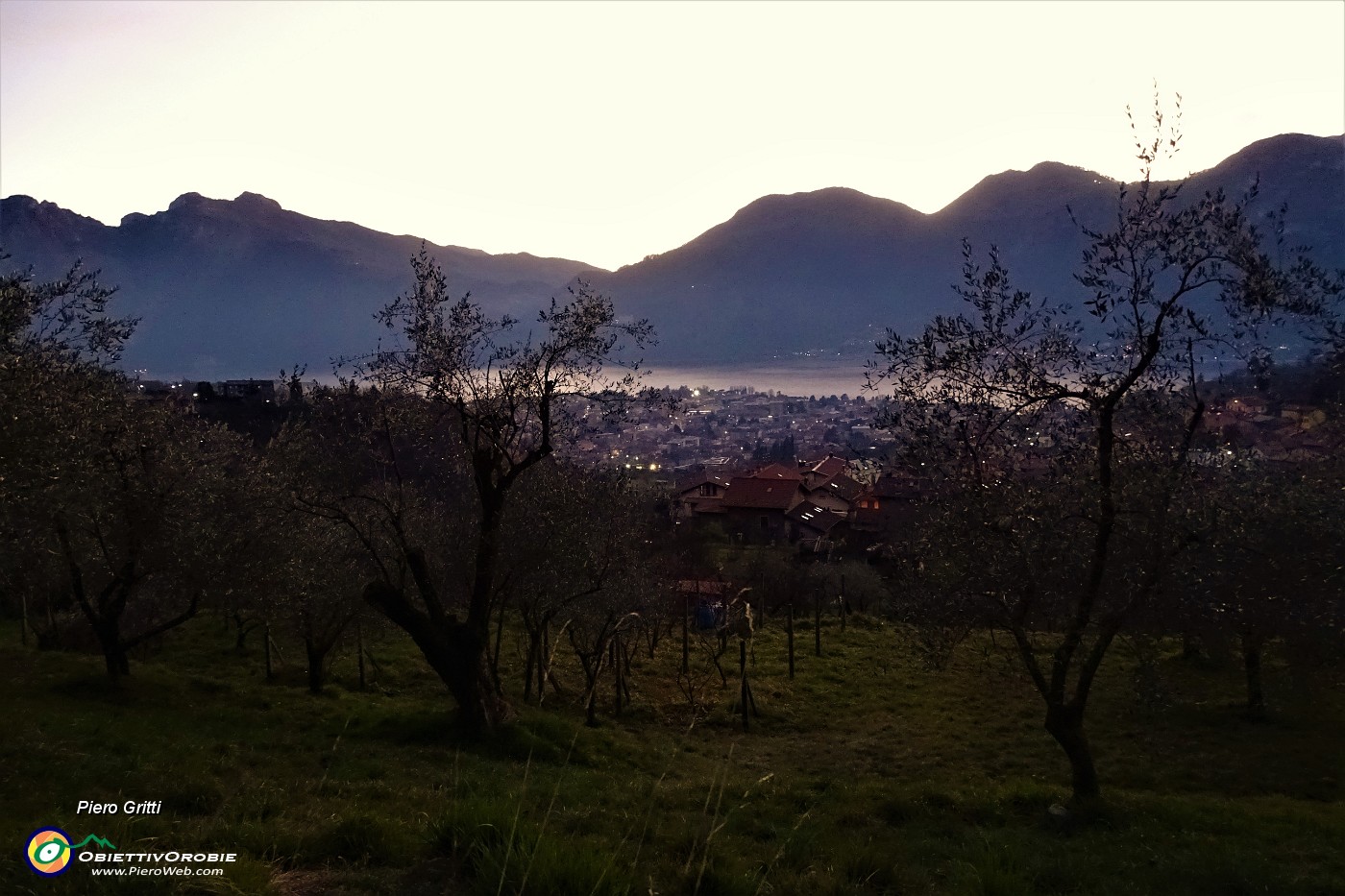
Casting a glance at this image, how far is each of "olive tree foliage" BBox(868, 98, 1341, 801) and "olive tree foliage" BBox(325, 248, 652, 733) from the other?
6562 millimetres

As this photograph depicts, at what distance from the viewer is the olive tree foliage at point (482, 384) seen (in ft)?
52.7

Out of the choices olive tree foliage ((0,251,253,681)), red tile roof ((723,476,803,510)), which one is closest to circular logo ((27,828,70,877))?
olive tree foliage ((0,251,253,681))

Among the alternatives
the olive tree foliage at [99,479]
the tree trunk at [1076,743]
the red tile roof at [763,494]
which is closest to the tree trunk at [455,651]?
the olive tree foliage at [99,479]

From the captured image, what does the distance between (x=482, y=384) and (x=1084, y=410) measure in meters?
11.7

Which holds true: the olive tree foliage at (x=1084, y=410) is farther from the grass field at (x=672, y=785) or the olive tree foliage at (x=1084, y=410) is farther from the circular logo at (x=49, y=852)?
the circular logo at (x=49, y=852)

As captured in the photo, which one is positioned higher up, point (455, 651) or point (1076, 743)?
point (455, 651)

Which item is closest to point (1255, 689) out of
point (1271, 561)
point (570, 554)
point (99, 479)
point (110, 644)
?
point (1271, 561)

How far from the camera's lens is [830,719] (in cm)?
2486

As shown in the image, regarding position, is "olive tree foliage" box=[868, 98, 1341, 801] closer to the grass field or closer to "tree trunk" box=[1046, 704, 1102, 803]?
"tree trunk" box=[1046, 704, 1102, 803]

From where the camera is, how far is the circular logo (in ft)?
16.9

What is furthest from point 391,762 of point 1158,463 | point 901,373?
point 1158,463

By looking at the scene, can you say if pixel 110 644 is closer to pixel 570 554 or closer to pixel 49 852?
pixel 570 554

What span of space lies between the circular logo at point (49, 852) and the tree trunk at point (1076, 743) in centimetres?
1294

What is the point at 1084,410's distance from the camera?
12102 mm
